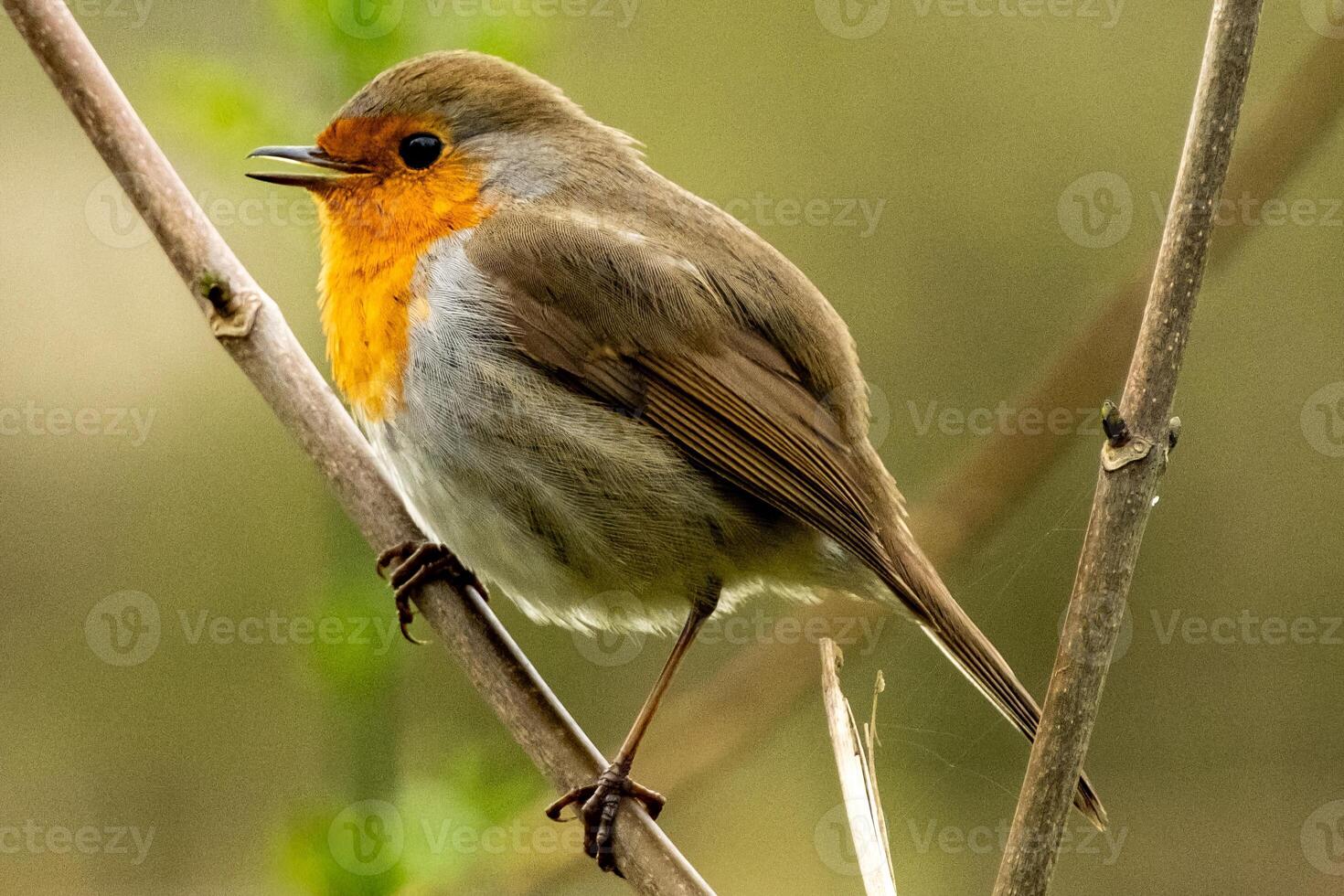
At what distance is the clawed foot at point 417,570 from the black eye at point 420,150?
860 mm

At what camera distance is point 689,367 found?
293 cm

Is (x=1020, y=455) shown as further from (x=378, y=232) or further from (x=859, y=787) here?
(x=378, y=232)

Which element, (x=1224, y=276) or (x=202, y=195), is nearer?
(x=202, y=195)

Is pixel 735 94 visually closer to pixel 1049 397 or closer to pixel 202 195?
pixel 202 195

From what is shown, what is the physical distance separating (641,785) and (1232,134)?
5.33ft

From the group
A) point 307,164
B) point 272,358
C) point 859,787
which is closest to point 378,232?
point 307,164

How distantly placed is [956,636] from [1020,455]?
1.28 feet

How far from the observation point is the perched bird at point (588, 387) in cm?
282

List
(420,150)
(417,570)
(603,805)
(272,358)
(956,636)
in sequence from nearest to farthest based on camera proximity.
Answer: (603,805), (272,358), (956,636), (417,570), (420,150)

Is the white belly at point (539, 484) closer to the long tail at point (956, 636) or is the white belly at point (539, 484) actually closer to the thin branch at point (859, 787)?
the long tail at point (956, 636)

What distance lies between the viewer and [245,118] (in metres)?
2.71

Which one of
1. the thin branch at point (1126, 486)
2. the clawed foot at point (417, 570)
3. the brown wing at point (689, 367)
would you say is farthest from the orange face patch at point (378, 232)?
the thin branch at point (1126, 486)

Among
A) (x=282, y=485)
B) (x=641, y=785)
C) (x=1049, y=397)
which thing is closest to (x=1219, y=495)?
(x=1049, y=397)

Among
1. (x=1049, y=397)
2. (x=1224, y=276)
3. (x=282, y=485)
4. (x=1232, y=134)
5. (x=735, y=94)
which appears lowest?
(x=1232, y=134)
